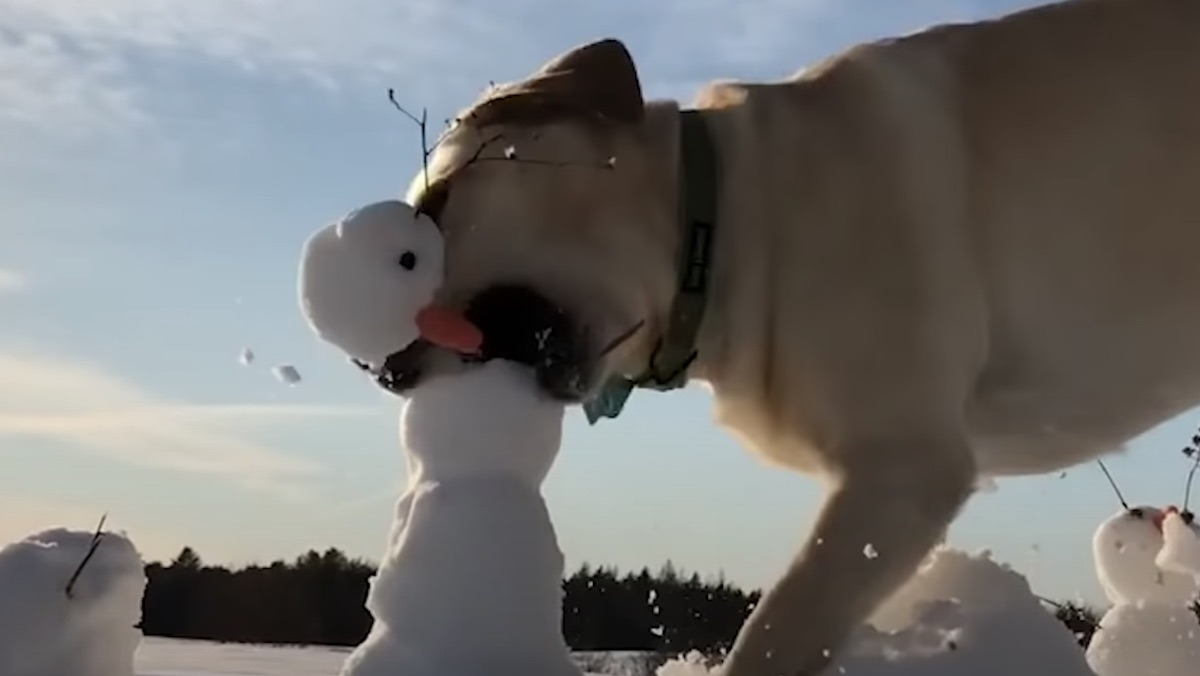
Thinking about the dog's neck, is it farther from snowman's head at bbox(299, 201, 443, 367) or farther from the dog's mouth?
snowman's head at bbox(299, 201, 443, 367)

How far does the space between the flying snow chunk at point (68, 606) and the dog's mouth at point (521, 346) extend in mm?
449

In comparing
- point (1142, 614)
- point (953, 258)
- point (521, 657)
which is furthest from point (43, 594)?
point (1142, 614)

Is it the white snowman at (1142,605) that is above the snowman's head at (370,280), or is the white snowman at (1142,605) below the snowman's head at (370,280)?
above

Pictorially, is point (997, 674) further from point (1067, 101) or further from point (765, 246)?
point (1067, 101)

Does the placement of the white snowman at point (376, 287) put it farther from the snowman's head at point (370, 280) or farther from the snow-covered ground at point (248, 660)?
the snow-covered ground at point (248, 660)

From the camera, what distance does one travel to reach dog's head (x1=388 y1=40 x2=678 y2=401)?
2.50m

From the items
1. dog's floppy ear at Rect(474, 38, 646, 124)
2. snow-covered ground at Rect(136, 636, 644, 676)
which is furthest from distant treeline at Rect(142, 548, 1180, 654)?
dog's floppy ear at Rect(474, 38, 646, 124)

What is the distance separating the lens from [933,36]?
123 inches

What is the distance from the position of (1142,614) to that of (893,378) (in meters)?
1.12

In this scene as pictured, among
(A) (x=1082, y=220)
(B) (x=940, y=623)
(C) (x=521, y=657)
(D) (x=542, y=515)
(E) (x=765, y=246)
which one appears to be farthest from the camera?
(A) (x=1082, y=220)

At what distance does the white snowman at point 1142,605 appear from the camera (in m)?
3.27

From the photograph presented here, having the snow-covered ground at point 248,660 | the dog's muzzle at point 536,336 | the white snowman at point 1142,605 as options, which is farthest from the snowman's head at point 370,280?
the white snowman at point 1142,605

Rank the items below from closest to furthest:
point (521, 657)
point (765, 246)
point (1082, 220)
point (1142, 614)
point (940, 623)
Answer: point (521, 657), point (940, 623), point (765, 246), point (1082, 220), point (1142, 614)

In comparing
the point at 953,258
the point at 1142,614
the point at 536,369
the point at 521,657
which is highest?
the point at 953,258
